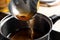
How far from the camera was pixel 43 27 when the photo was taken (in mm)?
590

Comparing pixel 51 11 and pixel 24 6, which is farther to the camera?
pixel 51 11

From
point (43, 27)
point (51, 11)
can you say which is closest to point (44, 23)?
point (43, 27)

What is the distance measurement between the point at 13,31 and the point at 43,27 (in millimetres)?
105

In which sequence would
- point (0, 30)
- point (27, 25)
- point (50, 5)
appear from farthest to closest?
point (50, 5), point (27, 25), point (0, 30)

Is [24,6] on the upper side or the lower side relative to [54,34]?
upper

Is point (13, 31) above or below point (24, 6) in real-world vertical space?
Result: below

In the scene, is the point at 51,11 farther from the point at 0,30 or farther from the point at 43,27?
the point at 0,30

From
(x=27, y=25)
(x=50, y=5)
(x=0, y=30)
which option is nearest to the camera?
(x=0, y=30)

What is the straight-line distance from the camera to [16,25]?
0.60m

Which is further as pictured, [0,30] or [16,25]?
[16,25]

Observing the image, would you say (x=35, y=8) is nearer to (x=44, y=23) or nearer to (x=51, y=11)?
(x=44, y=23)

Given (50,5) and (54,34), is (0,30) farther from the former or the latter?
(50,5)

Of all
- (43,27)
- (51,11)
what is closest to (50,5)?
(51,11)

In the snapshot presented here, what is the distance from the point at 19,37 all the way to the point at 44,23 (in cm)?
9
